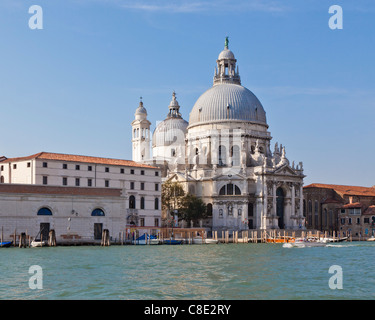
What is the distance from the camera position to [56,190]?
149 ft

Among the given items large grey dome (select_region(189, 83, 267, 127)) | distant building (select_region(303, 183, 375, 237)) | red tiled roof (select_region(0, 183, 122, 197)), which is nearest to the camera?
red tiled roof (select_region(0, 183, 122, 197))

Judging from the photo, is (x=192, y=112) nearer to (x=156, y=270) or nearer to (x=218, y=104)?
(x=218, y=104)

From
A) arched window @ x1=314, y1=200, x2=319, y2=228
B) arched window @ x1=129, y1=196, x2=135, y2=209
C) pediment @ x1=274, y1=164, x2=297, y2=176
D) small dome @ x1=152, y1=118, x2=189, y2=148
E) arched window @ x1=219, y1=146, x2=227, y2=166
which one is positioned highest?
small dome @ x1=152, y1=118, x2=189, y2=148

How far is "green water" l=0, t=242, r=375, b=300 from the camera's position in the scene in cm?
1995

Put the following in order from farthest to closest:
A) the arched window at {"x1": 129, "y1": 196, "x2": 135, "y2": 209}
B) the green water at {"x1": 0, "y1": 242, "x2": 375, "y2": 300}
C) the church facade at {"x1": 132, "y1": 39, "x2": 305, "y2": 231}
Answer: the church facade at {"x1": 132, "y1": 39, "x2": 305, "y2": 231} < the arched window at {"x1": 129, "y1": 196, "x2": 135, "y2": 209} < the green water at {"x1": 0, "y1": 242, "x2": 375, "y2": 300}

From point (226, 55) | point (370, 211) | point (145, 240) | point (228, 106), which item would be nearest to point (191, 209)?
point (228, 106)

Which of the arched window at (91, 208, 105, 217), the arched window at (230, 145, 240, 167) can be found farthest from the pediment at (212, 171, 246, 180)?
the arched window at (91, 208, 105, 217)

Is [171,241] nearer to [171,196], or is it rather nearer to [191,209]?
[191,209]

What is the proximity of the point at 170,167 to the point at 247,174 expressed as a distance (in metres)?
11.4

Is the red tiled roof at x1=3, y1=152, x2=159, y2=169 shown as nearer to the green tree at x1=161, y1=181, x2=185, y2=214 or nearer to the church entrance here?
the green tree at x1=161, y1=181, x2=185, y2=214

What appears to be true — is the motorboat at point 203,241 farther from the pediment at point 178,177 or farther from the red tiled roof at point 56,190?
the pediment at point 178,177

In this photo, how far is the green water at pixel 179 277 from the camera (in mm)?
19953

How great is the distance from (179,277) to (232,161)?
1892 inches

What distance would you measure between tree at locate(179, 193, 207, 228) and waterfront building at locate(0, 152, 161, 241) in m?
7.00
